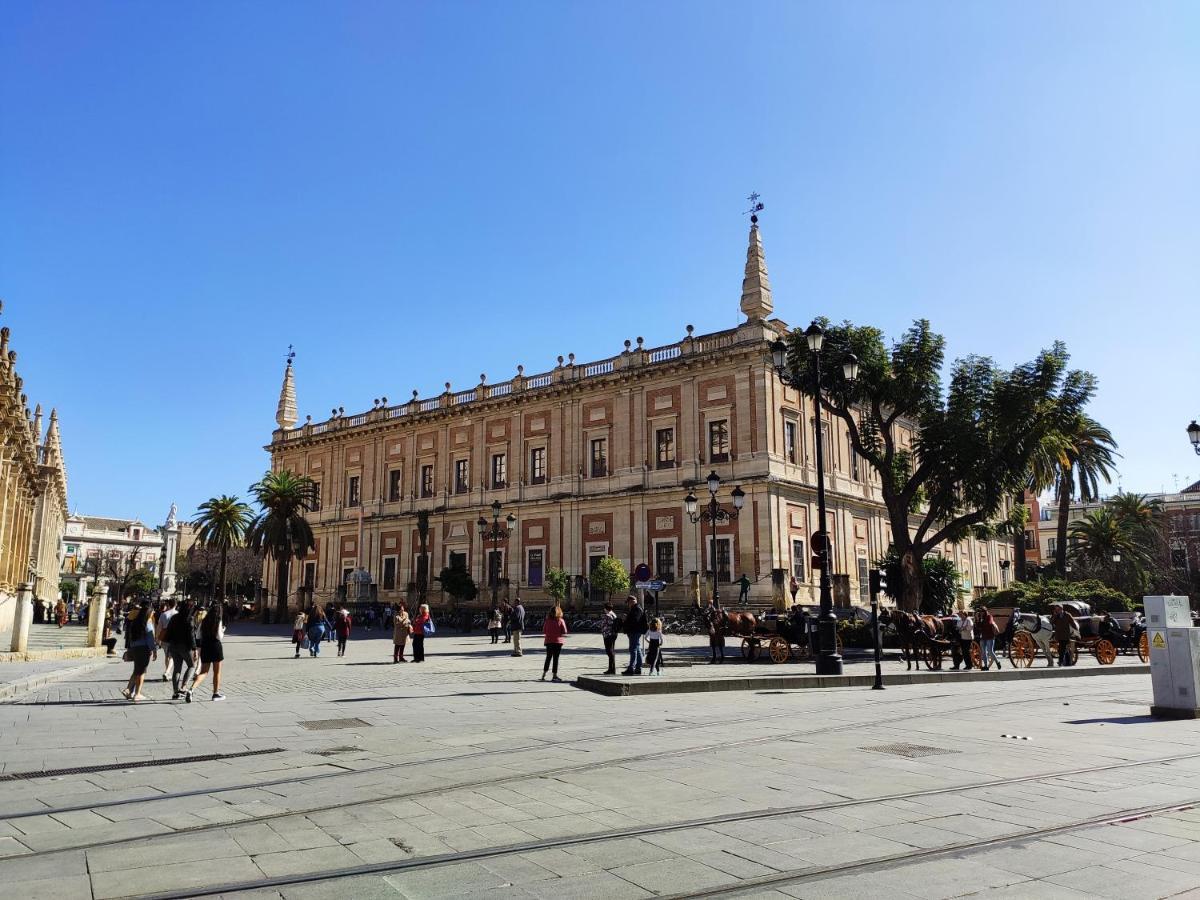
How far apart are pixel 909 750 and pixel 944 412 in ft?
67.6

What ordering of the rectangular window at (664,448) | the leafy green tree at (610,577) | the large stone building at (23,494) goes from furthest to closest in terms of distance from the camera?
the rectangular window at (664,448), the leafy green tree at (610,577), the large stone building at (23,494)

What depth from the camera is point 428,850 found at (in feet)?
17.0

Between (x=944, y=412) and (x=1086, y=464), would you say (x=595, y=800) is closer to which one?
(x=944, y=412)

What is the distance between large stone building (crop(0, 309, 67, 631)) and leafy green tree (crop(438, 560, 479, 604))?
17238 millimetres

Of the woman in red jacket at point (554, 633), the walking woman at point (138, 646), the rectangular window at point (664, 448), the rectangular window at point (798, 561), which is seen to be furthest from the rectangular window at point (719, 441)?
the walking woman at point (138, 646)

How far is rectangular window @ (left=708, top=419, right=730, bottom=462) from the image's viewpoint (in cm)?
3831

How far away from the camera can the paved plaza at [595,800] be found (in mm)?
4645

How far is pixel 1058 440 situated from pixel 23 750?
3022 centimetres

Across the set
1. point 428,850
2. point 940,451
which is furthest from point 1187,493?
point 428,850

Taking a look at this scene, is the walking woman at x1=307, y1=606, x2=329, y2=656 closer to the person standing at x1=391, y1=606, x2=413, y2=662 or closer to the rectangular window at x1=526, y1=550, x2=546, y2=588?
the person standing at x1=391, y1=606, x2=413, y2=662

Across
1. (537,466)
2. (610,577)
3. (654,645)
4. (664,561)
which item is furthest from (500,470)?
(654,645)

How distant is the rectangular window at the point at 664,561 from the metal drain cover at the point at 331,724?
91.8ft

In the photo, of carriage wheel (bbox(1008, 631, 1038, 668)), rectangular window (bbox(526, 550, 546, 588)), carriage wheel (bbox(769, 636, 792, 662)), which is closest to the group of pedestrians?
carriage wheel (bbox(769, 636, 792, 662))

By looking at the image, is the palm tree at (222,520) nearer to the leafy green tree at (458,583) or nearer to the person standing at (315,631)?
the leafy green tree at (458,583)
